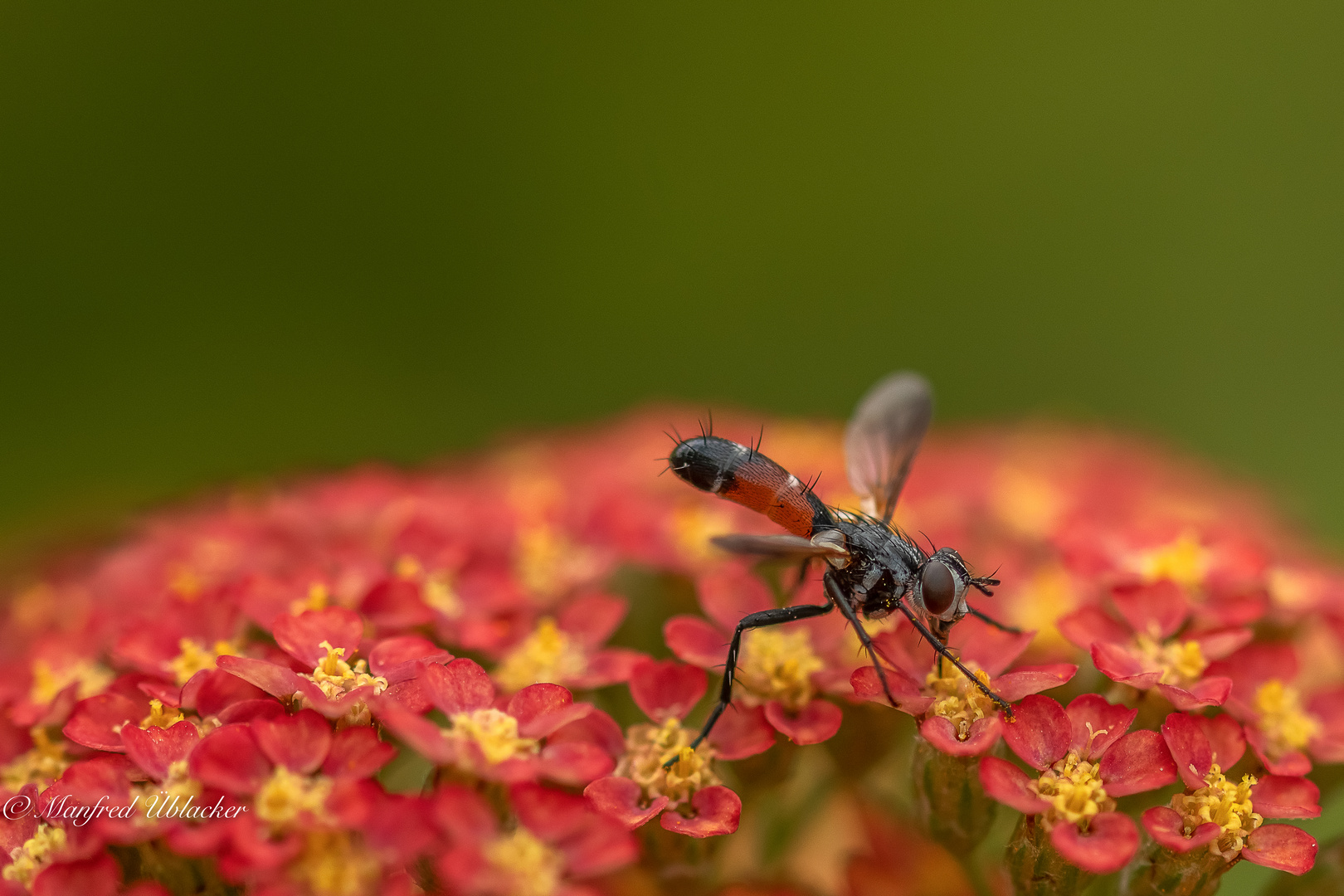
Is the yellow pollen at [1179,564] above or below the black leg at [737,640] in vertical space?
above

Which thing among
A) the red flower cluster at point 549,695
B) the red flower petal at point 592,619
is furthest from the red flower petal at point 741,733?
the red flower petal at point 592,619

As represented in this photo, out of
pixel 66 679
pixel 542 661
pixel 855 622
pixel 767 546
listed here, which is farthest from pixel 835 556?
pixel 66 679

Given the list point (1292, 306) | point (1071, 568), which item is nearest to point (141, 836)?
point (1071, 568)

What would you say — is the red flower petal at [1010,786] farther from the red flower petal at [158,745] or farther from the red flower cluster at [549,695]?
the red flower petal at [158,745]

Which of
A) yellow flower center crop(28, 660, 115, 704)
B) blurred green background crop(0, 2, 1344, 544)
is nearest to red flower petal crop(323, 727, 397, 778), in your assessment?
yellow flower center crop(28, 660, 115, 704)

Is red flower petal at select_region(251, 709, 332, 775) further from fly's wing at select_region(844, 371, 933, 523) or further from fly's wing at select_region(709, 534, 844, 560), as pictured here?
fly's wing at select_region(844, 371, 933, 523)

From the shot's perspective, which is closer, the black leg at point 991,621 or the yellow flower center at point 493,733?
the yellow flower center at point 493,733
